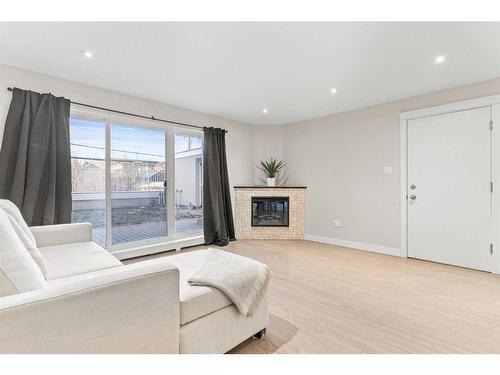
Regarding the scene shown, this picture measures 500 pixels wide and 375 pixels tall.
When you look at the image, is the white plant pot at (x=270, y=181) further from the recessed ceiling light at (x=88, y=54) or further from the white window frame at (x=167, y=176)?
the recessed ceiling light at (x=88, y=54)

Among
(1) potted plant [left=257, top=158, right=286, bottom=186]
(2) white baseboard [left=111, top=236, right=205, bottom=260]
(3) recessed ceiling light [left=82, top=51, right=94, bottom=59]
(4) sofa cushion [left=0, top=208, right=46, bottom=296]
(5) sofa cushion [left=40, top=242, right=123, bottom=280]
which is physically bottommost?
(2) white baseboard [left=111, top=236, right=205, bottom=260]

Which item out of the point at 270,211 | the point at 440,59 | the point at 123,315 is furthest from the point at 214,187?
the point at 440,59

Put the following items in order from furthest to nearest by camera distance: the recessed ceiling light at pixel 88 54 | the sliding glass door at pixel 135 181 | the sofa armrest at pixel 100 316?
the sliding glass door at pixel 135 181
the recessed ceiling light at pixel 88 54
the sofa armrest at pixel 100 316

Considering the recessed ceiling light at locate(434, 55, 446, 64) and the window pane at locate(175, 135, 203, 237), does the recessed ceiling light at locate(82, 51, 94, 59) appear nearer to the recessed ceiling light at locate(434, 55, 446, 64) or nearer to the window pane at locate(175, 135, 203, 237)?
the window pane at locate(175, 135, 203, 237)

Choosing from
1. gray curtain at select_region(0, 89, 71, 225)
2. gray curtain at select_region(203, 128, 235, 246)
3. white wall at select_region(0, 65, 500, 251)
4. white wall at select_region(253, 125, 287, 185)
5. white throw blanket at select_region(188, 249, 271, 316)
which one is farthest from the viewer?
white wall at select_region(253, 125, 287, 185)

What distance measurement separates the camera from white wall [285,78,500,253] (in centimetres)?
365

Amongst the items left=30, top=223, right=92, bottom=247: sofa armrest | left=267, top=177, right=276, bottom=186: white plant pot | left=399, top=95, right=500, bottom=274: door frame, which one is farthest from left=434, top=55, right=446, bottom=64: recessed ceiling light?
left=30, top=223, right=92, bottom=247: sofa armrest

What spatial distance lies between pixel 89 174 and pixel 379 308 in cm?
358

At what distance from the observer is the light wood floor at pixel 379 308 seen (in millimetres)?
1614

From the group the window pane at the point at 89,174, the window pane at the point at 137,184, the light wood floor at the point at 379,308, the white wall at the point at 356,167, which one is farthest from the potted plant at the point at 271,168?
the window pane at the point at 89,174

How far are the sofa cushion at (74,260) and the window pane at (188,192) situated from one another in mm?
1836

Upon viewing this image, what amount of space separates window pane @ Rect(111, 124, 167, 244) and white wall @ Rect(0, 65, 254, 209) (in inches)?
13.4
